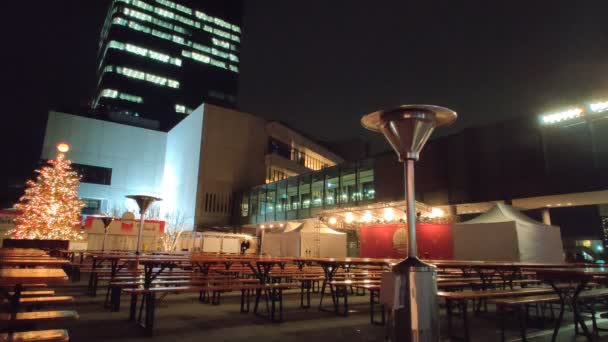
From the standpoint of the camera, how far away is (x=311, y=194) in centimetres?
3112

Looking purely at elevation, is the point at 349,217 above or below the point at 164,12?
below

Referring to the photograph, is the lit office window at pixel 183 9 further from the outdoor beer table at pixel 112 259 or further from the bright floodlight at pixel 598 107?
the outdoor beer table at pixel 112 259

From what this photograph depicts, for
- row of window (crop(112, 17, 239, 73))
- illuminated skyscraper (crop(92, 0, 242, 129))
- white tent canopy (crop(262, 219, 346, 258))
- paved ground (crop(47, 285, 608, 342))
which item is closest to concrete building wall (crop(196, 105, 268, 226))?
white tent canopy (crop(262, 219, 346, 258))

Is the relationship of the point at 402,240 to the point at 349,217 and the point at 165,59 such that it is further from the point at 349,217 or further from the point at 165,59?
the point at 165,59

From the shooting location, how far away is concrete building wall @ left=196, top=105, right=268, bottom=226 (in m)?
39.5

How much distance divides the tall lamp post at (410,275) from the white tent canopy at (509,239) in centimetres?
1150

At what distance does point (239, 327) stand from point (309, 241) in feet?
40.7

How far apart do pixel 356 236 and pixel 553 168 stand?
43.6ft

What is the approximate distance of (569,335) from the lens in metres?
5.07

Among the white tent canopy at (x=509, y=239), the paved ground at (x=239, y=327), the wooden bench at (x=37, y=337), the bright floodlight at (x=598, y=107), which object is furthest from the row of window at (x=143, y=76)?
the wooden bench at (x=37, y=337)

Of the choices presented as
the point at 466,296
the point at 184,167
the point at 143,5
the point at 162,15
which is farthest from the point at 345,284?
the point at 162,15

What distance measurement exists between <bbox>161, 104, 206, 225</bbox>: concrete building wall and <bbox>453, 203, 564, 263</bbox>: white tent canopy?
1200 inches

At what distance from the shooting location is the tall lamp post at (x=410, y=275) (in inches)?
112

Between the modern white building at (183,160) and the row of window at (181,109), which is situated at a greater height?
the row of window at (181,109)
